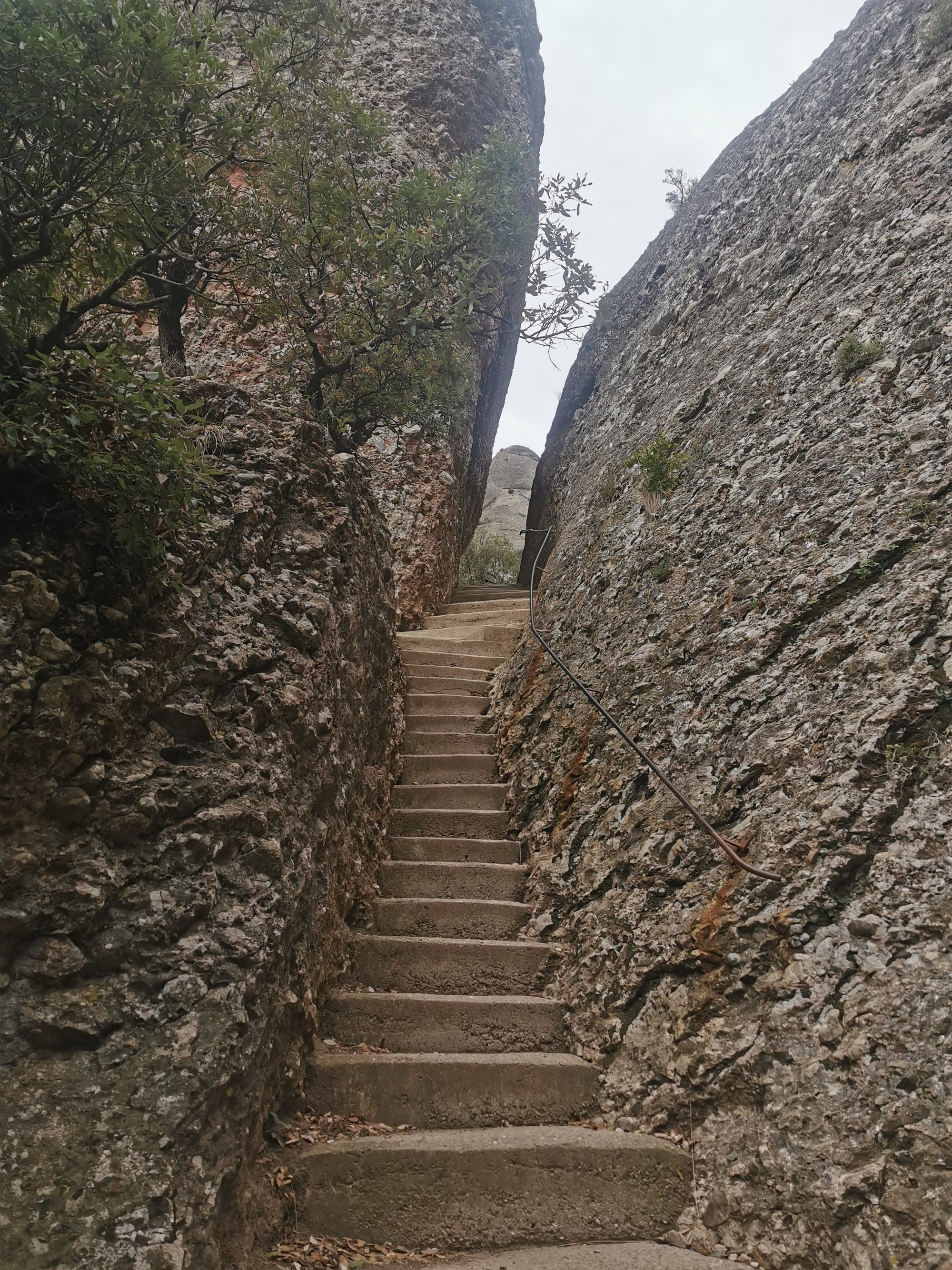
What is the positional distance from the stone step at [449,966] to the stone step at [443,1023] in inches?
7.3

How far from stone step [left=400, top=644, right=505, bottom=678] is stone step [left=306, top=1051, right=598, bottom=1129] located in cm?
401

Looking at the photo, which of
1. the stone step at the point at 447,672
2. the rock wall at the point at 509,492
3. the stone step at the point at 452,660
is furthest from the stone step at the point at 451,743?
the rock wall at the point at 509,492

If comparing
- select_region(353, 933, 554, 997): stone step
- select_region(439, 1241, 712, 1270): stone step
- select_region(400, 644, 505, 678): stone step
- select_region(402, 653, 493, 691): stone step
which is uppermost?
select_region(400, 644, 505, 678): stone step

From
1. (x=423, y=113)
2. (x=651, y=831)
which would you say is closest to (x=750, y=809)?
(x=651, y=831)

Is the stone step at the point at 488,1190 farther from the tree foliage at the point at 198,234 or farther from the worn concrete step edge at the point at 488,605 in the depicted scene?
the worn concrete step edge at the point at 488,605

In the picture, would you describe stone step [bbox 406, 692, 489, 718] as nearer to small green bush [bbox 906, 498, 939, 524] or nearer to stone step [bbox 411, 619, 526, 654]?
stone step [bbox 411, 619, 526, 654]

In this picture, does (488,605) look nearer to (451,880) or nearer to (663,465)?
(663,465)

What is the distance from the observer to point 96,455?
2.13 metres

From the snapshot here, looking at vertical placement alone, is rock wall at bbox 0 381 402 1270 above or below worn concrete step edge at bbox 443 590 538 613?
below

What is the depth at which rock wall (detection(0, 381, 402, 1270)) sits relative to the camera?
1.79 metres

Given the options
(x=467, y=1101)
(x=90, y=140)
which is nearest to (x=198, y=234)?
(x=90, y=140)

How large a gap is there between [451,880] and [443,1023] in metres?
0.99

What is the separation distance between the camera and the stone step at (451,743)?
5.35 meters

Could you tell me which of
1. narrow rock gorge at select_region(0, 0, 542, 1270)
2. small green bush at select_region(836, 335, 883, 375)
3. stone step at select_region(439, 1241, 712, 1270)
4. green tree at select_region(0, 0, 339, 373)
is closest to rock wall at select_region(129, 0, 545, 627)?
green tree at select_region(0, 0, 339, 373)
